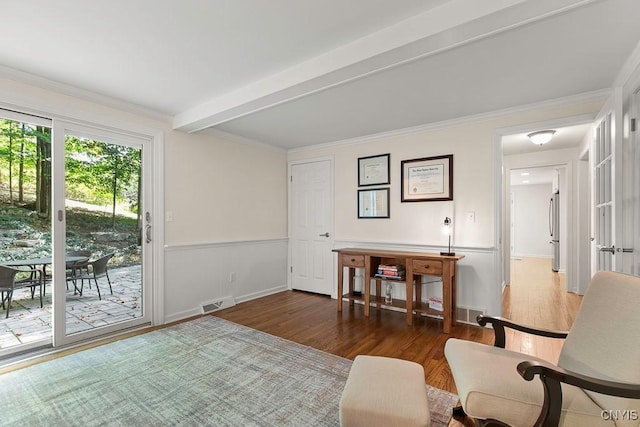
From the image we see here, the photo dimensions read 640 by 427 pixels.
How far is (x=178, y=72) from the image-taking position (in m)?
2.45

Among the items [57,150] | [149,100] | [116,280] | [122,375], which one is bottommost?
[122,375]

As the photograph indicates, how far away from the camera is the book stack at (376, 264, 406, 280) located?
3.52 m

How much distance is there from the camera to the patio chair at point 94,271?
9.57 feet

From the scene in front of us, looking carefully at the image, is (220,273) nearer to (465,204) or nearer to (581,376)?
(465,204)

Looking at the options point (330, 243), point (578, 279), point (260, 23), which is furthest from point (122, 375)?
point (578, 279)

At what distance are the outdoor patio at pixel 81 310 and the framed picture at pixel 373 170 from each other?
9.86 feet

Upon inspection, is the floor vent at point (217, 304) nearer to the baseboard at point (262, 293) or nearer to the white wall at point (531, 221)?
the baseboard at point (262, 293)

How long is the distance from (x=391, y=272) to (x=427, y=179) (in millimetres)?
1246

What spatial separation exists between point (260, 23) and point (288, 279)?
12.7 ft

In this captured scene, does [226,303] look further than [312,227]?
No

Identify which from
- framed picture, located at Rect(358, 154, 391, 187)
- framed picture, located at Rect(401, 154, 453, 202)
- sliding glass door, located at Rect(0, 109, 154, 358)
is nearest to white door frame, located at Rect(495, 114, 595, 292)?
framed picture, located at Rect(401, 154, 453, 202)

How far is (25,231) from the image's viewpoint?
263cm

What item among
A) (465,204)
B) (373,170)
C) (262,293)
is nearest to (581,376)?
(465,204)

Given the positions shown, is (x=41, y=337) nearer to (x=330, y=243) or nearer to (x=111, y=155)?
(x=111, y=155)
